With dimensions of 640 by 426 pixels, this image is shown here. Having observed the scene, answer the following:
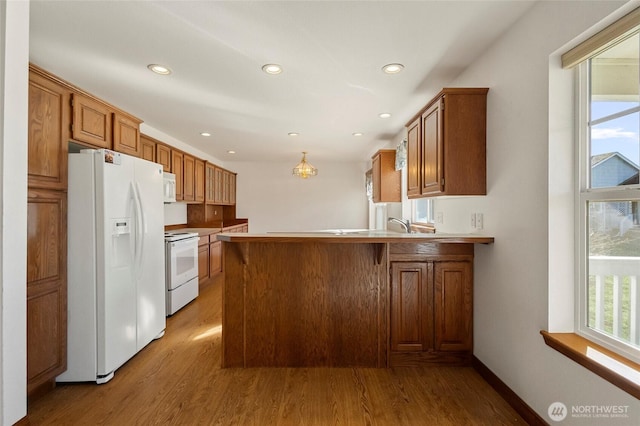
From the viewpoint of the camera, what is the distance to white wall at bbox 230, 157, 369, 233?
741 cm

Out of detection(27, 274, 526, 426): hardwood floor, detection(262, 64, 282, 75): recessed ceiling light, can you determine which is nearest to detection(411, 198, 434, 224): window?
detection(27, 274, 526, 426): hardwood floor

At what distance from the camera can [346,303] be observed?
252 centimetres

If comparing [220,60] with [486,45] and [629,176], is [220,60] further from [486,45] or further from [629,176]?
[629,176]

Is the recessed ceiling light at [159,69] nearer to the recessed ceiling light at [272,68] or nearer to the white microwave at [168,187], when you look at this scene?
the recessed ceiling light at [272,68]

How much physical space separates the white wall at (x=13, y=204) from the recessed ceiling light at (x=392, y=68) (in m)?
2.21

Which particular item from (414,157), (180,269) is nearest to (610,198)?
(414,157)

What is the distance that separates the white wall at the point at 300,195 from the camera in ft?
24.3

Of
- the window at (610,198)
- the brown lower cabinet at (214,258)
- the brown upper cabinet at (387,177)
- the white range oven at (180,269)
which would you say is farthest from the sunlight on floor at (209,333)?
the window at (610,198)

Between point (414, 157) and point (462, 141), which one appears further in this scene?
point (414, 157)

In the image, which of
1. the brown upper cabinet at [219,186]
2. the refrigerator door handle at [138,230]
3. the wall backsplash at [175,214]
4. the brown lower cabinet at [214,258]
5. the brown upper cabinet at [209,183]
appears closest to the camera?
the refrigerator door handle at [138,230]

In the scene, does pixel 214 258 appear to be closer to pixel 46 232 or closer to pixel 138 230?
pixel 138 230

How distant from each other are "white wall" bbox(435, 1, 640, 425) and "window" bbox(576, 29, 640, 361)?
9cm

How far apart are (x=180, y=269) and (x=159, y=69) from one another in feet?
7.70

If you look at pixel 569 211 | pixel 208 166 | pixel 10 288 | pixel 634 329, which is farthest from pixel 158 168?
pixel 634 329
